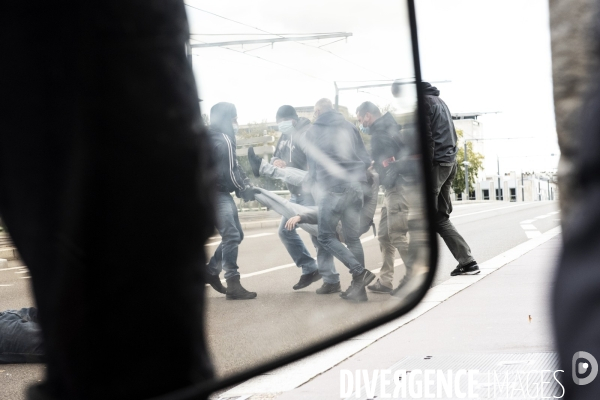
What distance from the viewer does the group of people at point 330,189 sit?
0.85m

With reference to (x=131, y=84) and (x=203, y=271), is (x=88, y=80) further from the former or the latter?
(x=203, y=271)

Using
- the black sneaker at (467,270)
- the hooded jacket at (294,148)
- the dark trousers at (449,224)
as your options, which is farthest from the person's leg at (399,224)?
the black sneaker at (467,270)

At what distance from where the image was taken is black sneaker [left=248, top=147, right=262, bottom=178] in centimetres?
83

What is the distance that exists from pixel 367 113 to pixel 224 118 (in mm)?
166

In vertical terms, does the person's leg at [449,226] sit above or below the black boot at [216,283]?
below

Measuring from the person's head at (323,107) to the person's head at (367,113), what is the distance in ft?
0.12

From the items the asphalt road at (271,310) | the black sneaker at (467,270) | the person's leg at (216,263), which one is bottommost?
the black sneaker at (467,270)

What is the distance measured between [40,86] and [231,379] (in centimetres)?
40

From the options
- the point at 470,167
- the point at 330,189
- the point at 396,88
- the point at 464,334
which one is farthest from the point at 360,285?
the point at 470,167

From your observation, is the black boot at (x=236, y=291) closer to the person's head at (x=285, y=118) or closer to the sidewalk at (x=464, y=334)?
the person's head at (x=285, y=118)

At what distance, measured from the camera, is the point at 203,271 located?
0.91 meters

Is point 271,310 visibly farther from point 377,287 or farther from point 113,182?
point 113,182

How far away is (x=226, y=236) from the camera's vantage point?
35.2 inches

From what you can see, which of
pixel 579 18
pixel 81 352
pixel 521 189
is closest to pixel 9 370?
pixel 81 352
